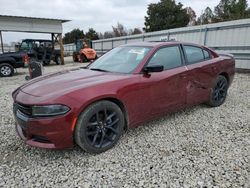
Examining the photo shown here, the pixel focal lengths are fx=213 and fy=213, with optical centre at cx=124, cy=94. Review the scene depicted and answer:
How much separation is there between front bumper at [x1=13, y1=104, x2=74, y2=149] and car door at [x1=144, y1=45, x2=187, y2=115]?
53.6 inches

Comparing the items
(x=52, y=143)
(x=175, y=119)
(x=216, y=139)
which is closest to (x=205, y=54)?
(x=175, y=119)

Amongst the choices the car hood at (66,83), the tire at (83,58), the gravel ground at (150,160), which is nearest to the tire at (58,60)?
the tire at (83,58)

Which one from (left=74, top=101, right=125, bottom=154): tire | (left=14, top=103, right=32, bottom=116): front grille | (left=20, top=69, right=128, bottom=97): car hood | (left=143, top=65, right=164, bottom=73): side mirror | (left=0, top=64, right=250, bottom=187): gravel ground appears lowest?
(left=0, top=64, right=250, bottom=187): gravel ground

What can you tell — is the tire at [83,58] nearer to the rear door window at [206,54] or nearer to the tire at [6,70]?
the tire at [6,70]

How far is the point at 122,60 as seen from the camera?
358cm

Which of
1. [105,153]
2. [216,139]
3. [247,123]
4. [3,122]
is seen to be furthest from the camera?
[3,122]

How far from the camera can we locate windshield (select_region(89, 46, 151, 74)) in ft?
11.0

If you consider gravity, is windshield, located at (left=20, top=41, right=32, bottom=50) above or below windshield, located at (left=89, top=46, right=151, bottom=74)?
above

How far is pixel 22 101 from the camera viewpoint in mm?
2639

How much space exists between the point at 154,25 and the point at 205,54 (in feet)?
108

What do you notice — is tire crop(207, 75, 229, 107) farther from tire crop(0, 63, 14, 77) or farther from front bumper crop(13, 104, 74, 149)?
tire crop(0, 63, 14, 77)

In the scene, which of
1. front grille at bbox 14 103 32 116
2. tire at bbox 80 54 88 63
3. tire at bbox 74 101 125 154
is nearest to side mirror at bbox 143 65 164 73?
tire at bbox 74 101 125 154

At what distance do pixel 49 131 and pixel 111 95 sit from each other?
88cm

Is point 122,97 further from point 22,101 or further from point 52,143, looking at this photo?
point 22,101
